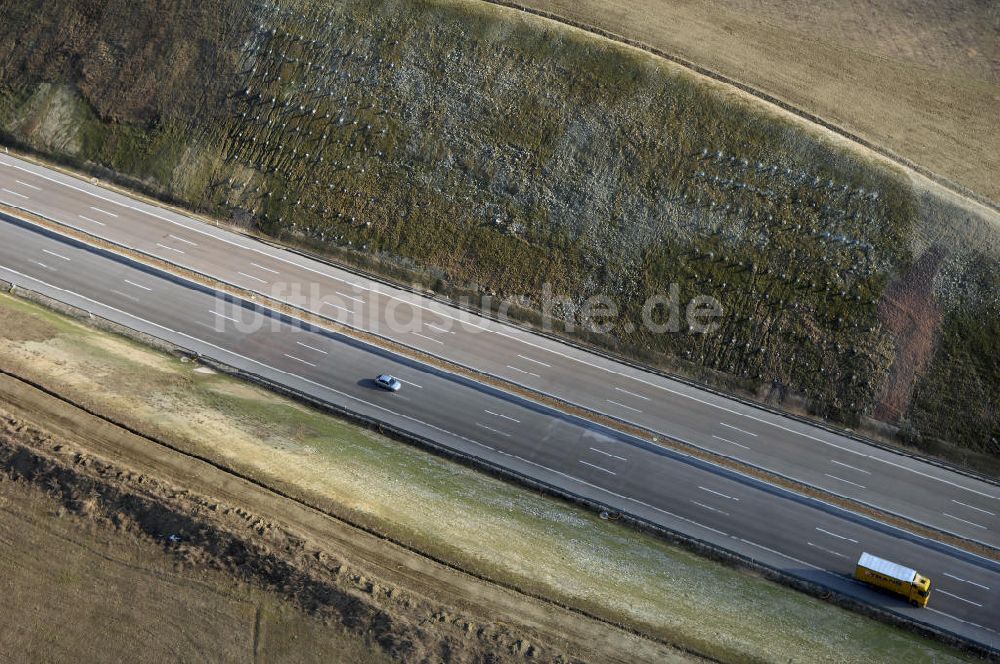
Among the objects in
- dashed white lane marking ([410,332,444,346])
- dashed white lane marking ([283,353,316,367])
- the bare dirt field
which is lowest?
dashed white lane marking ([283,353,316,367])

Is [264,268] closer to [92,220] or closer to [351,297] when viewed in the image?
[351,297]

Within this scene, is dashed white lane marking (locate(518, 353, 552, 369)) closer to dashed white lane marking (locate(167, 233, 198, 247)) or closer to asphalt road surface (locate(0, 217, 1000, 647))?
asphalt road surface (locate(0, 217, 1000, 647))

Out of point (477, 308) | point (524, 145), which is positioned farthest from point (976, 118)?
point (477, 308)

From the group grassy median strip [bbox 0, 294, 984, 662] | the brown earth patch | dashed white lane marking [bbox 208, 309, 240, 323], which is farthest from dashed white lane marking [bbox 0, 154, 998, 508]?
grassy median strip [bbox 0, 294, 984, 662]

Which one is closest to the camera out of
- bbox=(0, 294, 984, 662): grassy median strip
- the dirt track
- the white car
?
the dirt track

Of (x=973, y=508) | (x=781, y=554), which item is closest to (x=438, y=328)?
(x=781, y=554)

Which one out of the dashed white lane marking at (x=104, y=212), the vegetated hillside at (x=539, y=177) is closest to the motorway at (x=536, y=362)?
the dashed white lane marking at (x=104, y=212)
